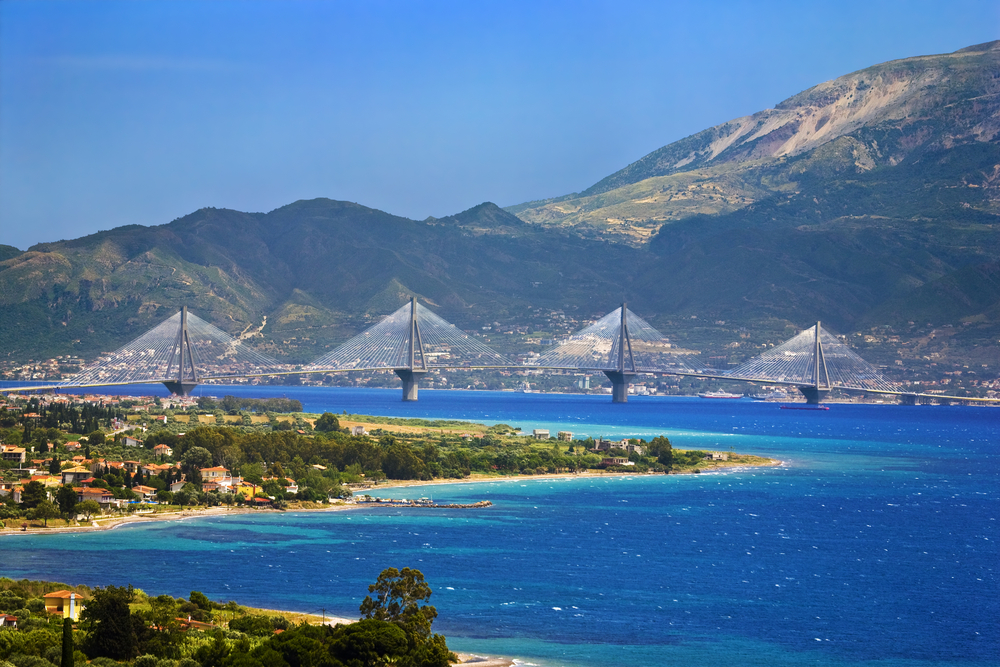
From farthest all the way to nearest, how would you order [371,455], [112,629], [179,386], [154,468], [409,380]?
[409,380], [179,386], [371,455], [154,468], [112,629]

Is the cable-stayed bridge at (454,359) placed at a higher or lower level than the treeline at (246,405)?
higher

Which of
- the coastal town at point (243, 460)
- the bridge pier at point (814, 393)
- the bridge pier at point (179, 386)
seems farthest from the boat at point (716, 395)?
the coastal town at point (243, 460)

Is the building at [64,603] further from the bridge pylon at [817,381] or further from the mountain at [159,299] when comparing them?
the mountain at [159,299]

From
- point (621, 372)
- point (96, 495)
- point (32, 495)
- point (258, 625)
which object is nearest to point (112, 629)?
point (258, 625)

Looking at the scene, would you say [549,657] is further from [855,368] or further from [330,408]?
[855,368]

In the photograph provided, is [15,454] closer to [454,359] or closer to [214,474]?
[214,474]

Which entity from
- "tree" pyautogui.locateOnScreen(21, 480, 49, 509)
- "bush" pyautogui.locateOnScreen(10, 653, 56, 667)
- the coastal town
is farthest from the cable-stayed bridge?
"bush" pyautogui.locateOnScreen(10, 653, 56, 667)
